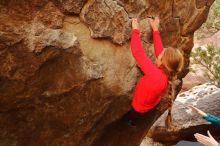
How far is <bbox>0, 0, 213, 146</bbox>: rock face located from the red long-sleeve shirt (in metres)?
0.38

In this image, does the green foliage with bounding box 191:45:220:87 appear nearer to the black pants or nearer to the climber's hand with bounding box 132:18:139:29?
the black pants

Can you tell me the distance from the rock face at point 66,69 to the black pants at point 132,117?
0.12 meters

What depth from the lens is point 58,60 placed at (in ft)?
16.2

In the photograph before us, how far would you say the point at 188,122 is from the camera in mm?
10359

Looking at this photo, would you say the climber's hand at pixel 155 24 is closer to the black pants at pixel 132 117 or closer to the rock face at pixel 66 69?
the rock face at pixel 66 69

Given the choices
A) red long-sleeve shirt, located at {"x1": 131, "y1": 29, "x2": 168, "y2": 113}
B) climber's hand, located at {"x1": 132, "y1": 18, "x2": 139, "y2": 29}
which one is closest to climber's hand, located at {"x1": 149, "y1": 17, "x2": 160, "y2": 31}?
climber's hand, located at {"x1": 132, "y1": 18, "x2": 139, "y2": 29}

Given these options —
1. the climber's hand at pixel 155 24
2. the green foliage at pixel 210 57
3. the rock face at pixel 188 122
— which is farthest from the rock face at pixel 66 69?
the green foliage at pixel 210 57

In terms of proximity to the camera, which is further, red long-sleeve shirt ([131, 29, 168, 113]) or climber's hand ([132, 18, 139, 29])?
climber's hand ([132, 18, 139, 29])

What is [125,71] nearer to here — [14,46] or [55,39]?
[55,39]

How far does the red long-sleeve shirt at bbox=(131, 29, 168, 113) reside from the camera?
491 centimetres

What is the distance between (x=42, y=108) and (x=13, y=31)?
3.80 ft

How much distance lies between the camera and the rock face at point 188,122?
33.9 ft

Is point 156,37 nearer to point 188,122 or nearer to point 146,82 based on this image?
point 146,82

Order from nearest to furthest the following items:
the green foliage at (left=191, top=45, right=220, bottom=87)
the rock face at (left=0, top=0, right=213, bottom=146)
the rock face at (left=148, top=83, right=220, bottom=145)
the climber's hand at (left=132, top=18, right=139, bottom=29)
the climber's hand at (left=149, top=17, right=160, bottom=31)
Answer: the rock face at (left=0, top=0, right=213, bottom=146)
the climber's hand at (left=132, top=18, right=139, bottom=29)
the climber's hand at (left=149, top=17, right=160, bottom=31)
the rock face at (left=148, top=83, right=220, bottom=145)
the green foliage at (left=191, top=45, right=220, bottom=87)
